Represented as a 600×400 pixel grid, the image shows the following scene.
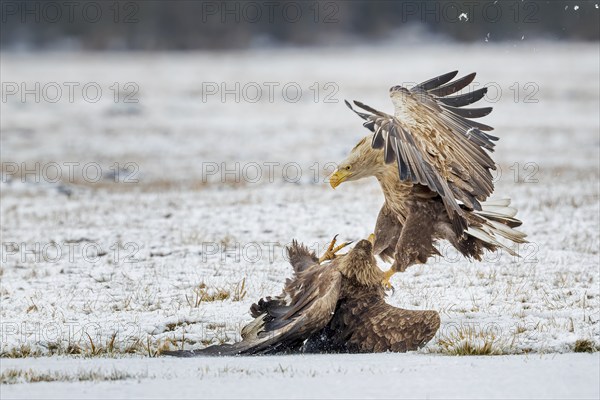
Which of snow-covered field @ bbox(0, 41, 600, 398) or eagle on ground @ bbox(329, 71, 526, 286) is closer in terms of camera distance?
snow-covered field @ bbox(0, 41, 600, 398)

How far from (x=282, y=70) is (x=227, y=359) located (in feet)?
153

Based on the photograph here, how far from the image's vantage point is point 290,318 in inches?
274

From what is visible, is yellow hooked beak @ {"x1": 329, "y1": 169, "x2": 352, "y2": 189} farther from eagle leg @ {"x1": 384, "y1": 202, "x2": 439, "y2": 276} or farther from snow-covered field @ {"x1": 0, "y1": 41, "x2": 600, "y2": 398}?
snow-covered field @ {"x1": 0, "y1": 41, "x2": 600, "y2": 398}

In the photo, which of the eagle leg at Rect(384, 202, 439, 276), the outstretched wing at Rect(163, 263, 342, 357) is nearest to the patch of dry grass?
the outstretched wing at Rect(163, 263, 342, 357)

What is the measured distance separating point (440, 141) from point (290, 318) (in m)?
1.96

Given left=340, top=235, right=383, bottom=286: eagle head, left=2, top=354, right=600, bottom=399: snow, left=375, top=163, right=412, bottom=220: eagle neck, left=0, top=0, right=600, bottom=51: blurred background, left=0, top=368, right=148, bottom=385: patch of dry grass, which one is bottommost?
left=0, top=368, right=148, bottom=385: patch of dry grass

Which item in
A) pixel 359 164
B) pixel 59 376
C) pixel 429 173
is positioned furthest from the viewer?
pixel 359 164

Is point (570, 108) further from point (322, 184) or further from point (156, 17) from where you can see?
point (156, 17)

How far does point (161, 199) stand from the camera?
51.7 feet

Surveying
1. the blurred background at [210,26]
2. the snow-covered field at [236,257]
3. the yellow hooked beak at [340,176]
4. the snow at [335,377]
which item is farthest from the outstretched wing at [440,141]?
the blurred background at [210,26]

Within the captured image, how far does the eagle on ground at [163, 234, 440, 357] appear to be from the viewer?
688 cm

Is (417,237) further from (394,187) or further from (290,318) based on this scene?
(290,318)

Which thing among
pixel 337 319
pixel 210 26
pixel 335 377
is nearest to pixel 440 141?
pixel 337 319

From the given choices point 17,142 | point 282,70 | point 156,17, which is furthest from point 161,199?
point 156,17
